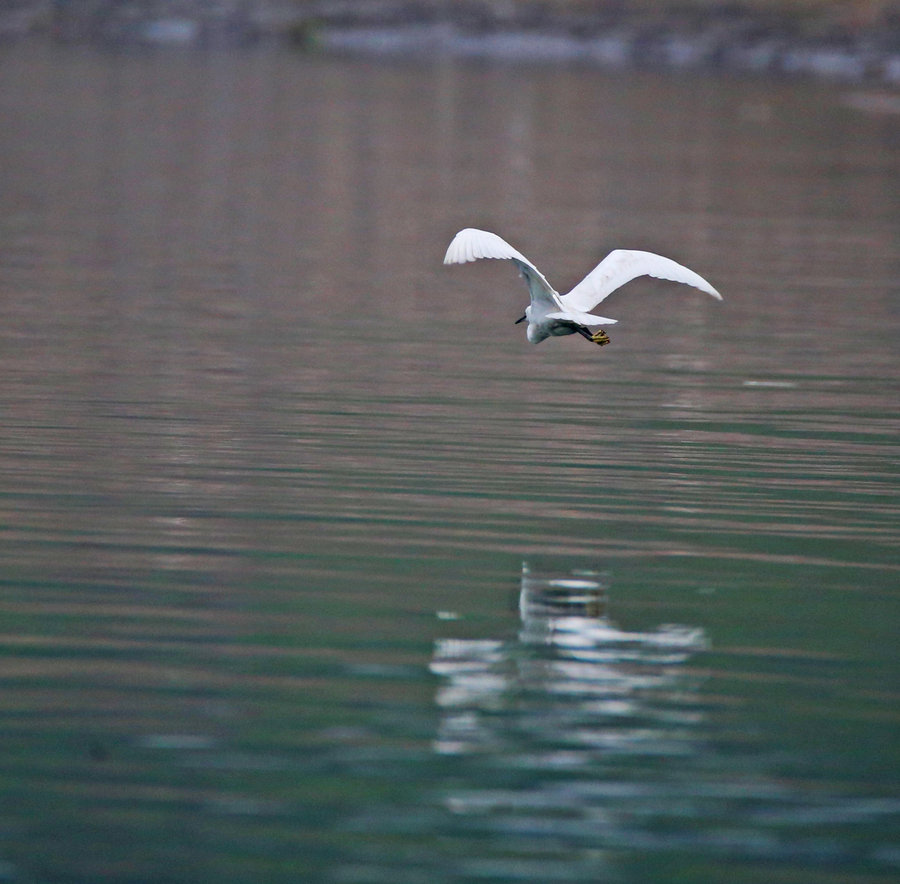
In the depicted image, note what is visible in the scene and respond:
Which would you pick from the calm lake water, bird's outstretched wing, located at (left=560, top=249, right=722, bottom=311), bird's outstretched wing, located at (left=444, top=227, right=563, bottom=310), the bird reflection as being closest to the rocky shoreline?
the calm lake water

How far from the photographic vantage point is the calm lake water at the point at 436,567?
679 cm

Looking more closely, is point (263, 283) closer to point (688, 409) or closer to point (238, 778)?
point (688, 409)

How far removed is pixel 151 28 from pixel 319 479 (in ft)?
268

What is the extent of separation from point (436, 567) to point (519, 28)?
8040 cm

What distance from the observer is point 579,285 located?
12031 millimetres

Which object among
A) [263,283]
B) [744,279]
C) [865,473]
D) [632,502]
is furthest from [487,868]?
[744,279]

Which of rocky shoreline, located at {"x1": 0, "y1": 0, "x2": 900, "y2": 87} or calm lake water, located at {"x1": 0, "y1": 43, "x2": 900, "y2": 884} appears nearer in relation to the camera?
calm lake water, located at {"x1": 0, "y1": 43, "x2": 900, "y2": 884}

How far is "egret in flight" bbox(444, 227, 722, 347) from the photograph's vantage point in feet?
36.8

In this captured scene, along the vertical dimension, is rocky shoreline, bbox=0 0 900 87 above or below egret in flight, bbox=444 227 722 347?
above

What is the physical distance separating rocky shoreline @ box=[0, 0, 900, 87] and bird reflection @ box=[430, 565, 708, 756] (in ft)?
231

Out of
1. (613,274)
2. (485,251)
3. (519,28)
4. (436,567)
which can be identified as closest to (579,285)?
(613,274)

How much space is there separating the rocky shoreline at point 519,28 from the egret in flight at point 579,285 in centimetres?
6680

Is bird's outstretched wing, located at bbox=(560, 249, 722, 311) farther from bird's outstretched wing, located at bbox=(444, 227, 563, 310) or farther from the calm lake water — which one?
the calm lake water

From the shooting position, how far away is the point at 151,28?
89688mm
